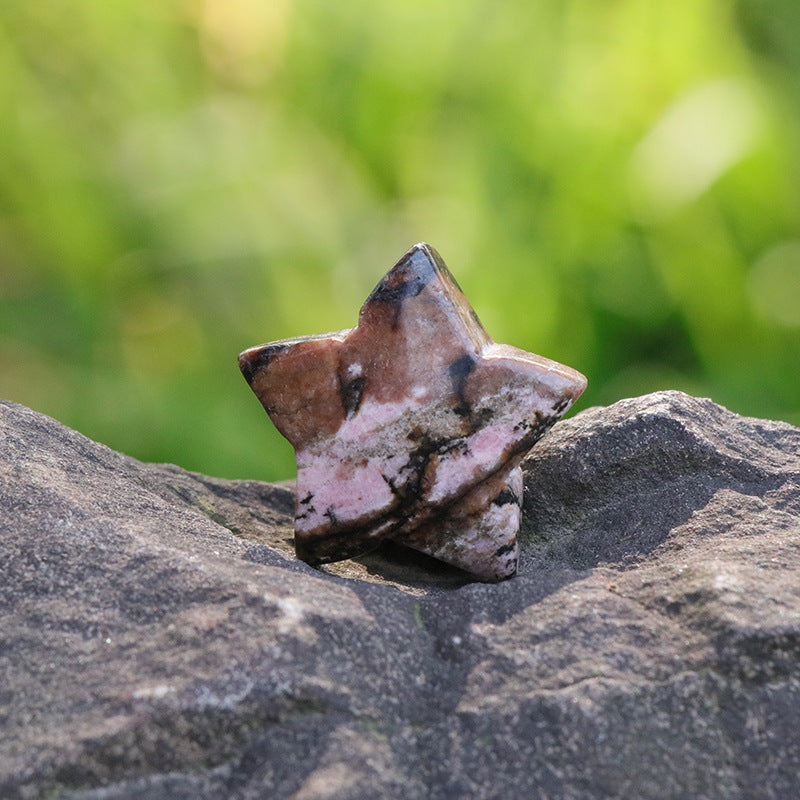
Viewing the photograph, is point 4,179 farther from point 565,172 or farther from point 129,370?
point 565,172

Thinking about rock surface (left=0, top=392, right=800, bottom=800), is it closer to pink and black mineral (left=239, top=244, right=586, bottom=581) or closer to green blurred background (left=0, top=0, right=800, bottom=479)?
pink and black mineral (left=239, top=244, right=586, bottom=581)

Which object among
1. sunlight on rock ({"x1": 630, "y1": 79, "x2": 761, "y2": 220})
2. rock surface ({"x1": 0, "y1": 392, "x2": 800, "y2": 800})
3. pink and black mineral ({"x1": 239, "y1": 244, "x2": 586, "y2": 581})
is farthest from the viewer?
sunlight on rock ({"x1": 630, "y1": 79, "x2": 761, "y2": 220})

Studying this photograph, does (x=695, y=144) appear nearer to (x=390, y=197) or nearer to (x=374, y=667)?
(x=390, y=197)

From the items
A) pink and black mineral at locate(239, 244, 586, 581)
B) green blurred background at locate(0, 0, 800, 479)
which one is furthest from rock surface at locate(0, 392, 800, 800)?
green blurred background at locate(0, 0, 800, 479)

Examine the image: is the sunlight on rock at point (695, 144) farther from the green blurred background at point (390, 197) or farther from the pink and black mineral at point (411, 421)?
the pink and black mineral at point (411, 421)

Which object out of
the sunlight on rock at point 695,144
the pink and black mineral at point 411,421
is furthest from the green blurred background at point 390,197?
the pink and black mineral at point 411,421

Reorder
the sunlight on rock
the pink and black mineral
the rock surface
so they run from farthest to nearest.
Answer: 1. the sunlight on rock
2. the pink and black mineral
3. the rock surface

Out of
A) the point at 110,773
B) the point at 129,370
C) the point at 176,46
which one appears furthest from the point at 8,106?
the point at 110,773

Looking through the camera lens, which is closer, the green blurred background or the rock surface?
the rock surface
